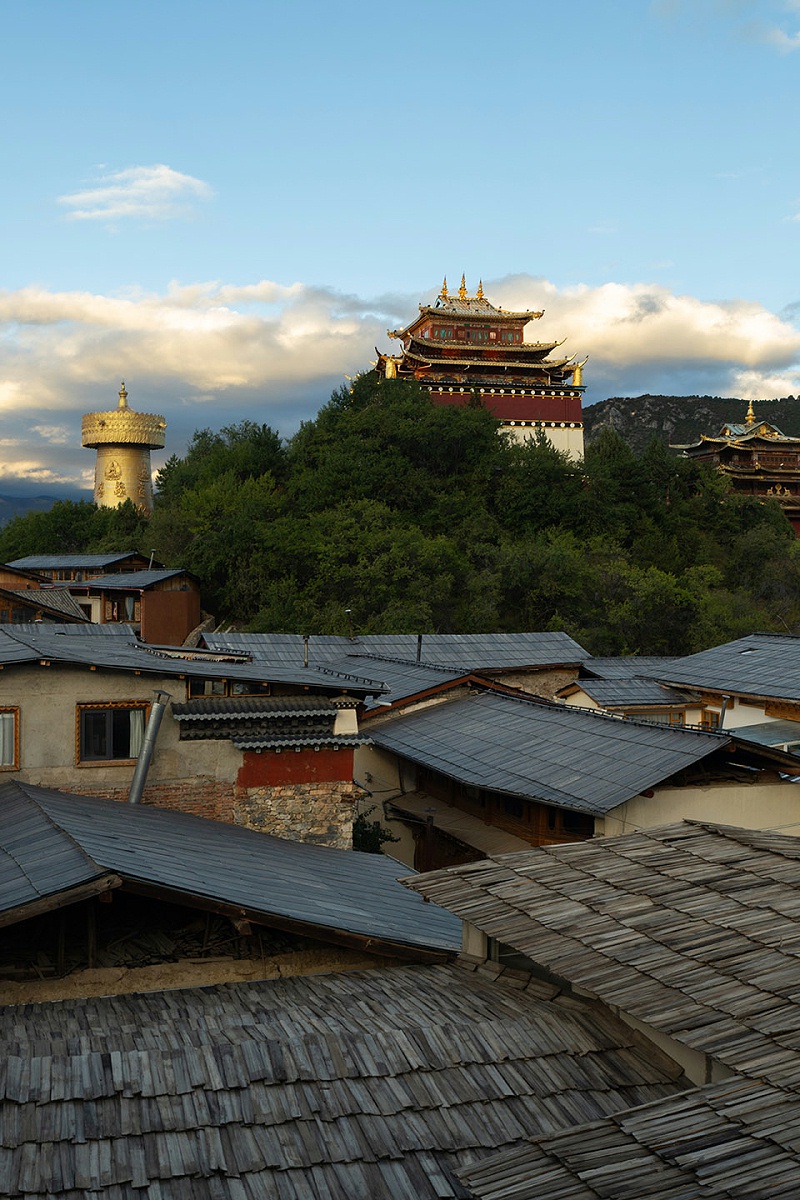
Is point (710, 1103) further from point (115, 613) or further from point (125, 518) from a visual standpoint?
point (125, 518)

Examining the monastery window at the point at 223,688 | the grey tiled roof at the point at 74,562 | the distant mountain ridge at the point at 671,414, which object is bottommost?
the monastery window at the point at 223,688

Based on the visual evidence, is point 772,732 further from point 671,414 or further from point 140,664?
point 671,414

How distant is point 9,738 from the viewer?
555 inches

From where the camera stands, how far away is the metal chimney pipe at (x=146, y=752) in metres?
14.2

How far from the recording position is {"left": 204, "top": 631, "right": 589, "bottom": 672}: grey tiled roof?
2955 centimetres

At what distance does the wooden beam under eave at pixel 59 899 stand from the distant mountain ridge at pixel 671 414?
100147mm

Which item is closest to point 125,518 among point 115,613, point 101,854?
point 115,613

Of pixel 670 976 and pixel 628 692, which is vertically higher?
pixel 670 976

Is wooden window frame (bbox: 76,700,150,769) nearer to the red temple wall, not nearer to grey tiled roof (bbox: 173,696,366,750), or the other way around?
grey tiled roof (bbox: 173,696,366,750)

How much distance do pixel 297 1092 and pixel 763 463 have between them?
6308 centimetres

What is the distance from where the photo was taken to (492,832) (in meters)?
18.0

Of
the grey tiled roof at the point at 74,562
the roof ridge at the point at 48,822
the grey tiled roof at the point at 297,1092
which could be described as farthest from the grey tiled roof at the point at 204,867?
the grey tiled roof at the point at 74,562

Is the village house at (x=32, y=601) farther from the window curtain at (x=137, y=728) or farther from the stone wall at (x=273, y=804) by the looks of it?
the stone wall at (x=273, y=804)

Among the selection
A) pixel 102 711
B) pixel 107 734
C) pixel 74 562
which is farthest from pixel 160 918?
pixel 74 562
